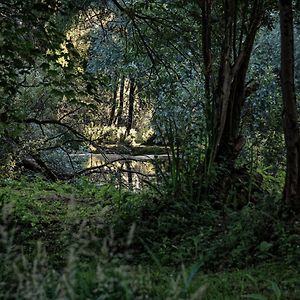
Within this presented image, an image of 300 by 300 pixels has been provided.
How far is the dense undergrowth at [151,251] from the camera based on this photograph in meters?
2.69

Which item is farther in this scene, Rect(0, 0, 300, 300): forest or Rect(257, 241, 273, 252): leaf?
Rect(257, 241, 273, 252): leaf

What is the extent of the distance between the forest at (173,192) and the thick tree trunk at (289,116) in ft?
0.03

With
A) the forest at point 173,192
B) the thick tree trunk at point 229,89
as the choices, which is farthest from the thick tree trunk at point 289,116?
the thick tree trunk at point 229,89

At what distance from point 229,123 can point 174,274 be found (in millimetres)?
3386

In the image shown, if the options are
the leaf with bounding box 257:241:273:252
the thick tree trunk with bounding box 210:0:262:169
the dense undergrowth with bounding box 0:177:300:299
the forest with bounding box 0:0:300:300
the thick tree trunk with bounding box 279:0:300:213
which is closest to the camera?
the dense undergrowth with bounding box 0:177:300:299

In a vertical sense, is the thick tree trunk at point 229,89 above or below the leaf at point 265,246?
above

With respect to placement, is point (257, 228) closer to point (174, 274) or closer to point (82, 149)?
point (174, 274)

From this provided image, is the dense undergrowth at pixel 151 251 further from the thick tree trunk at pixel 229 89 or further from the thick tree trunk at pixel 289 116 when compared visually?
the thick tree trunk at pixel 229 89

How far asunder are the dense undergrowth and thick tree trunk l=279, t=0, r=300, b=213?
18 centimetres

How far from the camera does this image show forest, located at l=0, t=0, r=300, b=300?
3.06m

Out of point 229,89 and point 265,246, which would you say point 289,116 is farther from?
point 229,89

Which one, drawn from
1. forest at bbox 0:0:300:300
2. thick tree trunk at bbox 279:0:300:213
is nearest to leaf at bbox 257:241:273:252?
forest at bbox 0:0:300:300

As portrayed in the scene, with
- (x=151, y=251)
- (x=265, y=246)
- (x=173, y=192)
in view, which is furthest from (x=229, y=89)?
(x=265, y=246)

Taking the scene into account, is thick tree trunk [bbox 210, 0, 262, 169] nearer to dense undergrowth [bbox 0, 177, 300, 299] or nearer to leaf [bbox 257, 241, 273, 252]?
dense undergrowth [bbox 0, 177, 300, 299]
